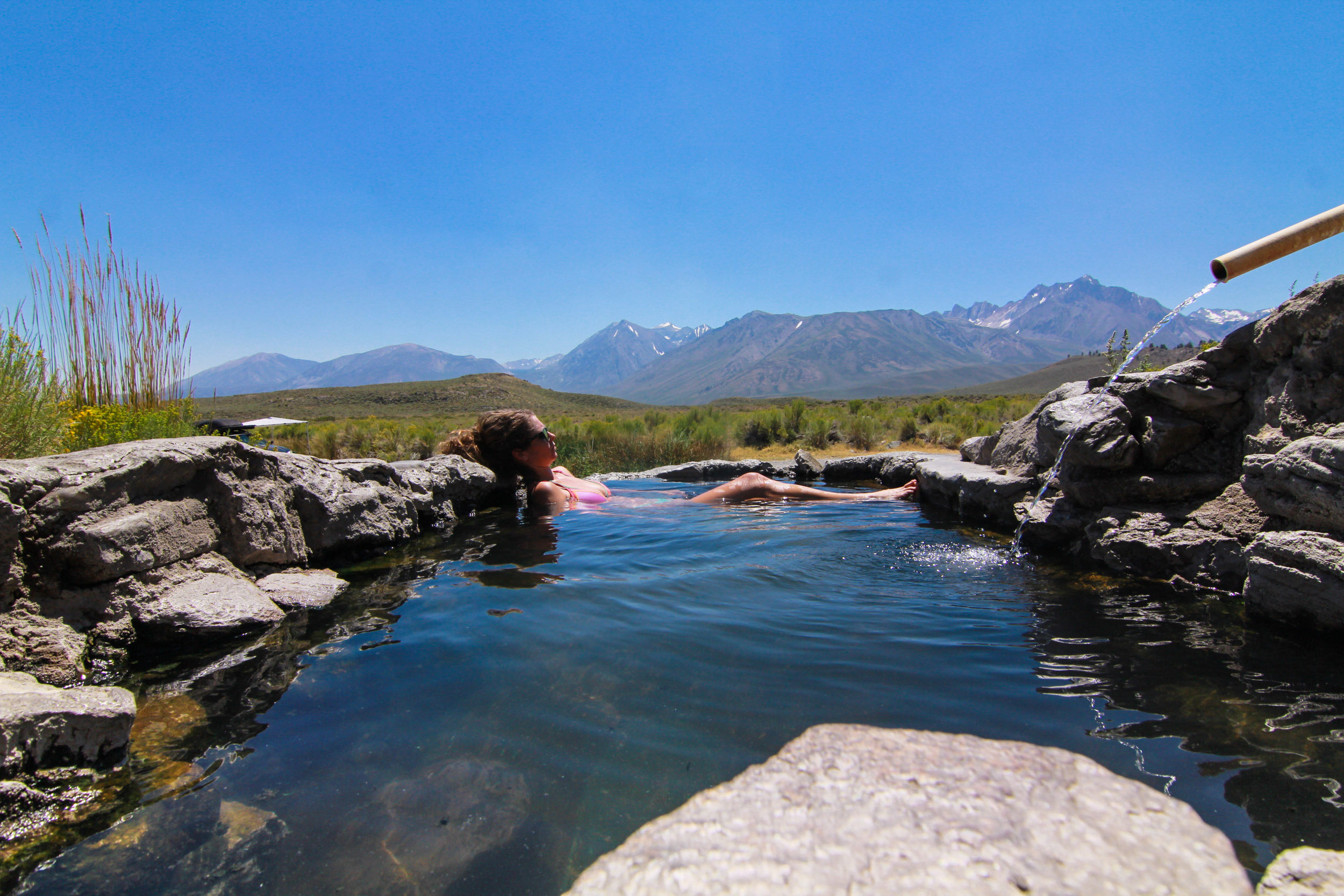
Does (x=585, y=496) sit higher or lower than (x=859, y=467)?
lower

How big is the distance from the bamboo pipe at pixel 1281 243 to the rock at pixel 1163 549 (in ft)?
6.21

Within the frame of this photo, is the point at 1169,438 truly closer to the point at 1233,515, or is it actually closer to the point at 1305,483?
the point at 1233,515

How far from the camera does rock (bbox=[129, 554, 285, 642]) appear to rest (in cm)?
317

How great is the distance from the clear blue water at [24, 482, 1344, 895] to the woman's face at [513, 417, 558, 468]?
2.72 m

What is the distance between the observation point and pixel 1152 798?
4.57ft

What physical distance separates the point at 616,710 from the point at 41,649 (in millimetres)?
2608

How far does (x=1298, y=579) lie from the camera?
117 inches

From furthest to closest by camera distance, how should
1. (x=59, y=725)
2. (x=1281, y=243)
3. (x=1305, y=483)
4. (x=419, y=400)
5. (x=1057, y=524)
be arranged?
(x=419, y=400) → (x=1057, y=524) → (x=1305, y=483) → (x=1281, y=243) → (x=59, y=725)

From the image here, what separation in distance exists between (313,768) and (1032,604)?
368 cm

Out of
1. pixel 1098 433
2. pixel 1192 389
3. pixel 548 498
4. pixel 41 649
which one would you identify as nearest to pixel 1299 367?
pixel 1192 389

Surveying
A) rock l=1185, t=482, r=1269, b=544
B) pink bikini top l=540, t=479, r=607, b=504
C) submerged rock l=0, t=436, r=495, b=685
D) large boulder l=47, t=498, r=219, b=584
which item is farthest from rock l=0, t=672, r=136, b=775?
rock l=1185, t=482, r=1269, b=544

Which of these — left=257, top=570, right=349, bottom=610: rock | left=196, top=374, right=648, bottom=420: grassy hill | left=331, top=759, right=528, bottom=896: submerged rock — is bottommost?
left=331, top=759, right=528, bottom=896: submerged rock

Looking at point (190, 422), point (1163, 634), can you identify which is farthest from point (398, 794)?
point (190, 422)

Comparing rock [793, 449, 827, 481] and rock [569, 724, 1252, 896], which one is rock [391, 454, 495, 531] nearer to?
rock [793, 449, 827, 481]
